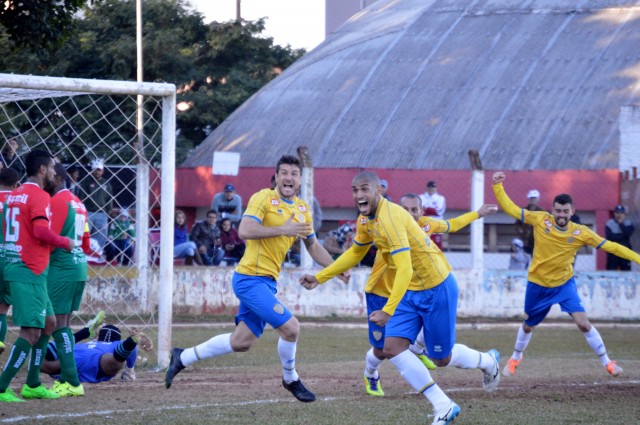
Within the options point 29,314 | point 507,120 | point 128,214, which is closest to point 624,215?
point 128,214

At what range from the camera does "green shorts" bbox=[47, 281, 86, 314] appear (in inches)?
423

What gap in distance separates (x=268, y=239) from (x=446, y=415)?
2532mm

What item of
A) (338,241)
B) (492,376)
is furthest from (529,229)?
(492,376)

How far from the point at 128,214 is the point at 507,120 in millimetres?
18319

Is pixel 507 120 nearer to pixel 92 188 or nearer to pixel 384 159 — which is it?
pixel 384 159

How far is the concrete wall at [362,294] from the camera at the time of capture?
20250 millimetres

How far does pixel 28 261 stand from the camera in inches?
395

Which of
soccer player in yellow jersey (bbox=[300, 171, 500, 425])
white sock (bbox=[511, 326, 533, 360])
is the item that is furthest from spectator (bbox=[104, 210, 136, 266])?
soccer player in yellow jersey (bbox=[300, 171, 500, 425])

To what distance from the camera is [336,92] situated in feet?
123

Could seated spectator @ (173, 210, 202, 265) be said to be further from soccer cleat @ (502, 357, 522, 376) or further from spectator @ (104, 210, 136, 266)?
soccer cleat @ (502, 357, 522, 376)

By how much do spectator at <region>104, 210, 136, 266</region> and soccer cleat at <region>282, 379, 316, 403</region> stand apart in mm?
7826

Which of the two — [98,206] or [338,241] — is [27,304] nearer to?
[98,206]

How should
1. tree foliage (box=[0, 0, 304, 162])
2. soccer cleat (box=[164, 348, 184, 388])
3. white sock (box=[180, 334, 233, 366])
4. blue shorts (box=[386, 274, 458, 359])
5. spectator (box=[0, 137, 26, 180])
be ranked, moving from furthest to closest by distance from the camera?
tree foliage (box=[0, 0, 304, 162]), spectator (box=[0, 137, 26, 180]), soccer cleat (box=[164, 348, 184, 388]), white sock (box=[180, 334, 233, 366]), blue shorts (box=[386, 274, 458, 359])

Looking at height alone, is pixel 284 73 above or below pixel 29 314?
above
